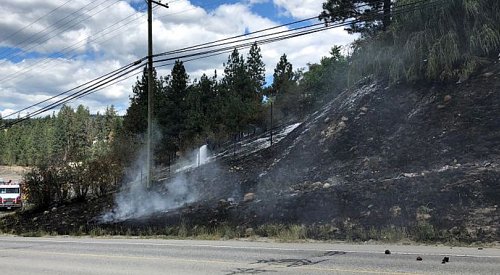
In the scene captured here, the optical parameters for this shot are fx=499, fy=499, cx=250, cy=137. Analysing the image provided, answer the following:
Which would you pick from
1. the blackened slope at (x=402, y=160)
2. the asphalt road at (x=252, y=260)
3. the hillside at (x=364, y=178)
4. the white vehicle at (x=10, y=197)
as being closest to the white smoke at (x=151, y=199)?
the hillside at (x=364, y=178)

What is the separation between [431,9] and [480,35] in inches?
102

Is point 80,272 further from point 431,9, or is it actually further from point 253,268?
point 431,9

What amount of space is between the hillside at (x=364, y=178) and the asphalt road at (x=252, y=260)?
2796mm

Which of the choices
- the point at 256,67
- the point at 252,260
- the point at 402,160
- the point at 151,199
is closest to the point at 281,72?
the point at 256,67

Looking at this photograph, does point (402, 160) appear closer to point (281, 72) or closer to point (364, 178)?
point (364, 178)

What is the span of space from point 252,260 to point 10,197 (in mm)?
38680

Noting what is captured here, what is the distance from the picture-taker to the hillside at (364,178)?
49.8 feet

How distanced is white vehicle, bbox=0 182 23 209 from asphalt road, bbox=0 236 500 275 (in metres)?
32.4

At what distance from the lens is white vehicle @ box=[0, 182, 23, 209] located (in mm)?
42572

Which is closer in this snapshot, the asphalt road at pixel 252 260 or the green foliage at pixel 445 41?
the asphalt road at pixel 252 260

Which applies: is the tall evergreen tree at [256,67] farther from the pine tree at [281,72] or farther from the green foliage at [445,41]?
the green foliage at [445,41]

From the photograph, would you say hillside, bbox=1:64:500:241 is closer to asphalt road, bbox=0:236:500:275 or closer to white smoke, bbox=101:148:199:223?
white smoke, bbox=101:148:199:223

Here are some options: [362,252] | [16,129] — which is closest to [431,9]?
[362,252]

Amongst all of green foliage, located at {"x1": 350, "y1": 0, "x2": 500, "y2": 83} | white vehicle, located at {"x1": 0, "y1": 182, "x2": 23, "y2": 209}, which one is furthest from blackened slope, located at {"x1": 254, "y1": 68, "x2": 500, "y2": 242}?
white vehicle, located at {"x1": 0, "y1": 182, "x2": 23, "y2": 209}
